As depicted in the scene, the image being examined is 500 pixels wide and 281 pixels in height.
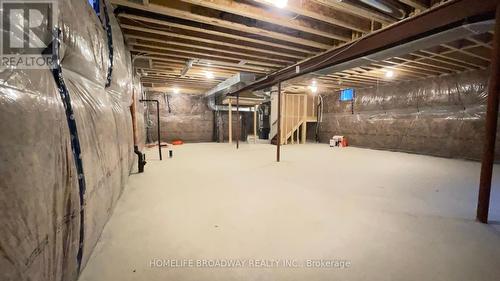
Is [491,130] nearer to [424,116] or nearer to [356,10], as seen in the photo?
[356,10]

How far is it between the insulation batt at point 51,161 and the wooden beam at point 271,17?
1.16 m

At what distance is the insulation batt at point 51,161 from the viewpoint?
59 cm

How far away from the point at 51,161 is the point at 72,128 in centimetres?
23

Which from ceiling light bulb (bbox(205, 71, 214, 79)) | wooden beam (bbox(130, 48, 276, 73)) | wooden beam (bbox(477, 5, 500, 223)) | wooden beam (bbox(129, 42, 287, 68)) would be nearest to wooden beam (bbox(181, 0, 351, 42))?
wooden beam (bbox(129, 42, 287, 68))

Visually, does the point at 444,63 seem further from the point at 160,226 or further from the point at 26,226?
the point at 26,226

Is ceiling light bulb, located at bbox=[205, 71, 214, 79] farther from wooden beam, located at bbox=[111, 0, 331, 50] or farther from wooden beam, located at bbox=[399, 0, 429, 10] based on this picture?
wooden beam, located at bbox=[399, 0, 429, 10]

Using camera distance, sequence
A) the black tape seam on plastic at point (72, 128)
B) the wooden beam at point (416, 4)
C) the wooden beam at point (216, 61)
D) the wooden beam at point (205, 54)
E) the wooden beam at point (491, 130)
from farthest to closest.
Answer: the wooden beam at point (216, 61) → the wooden beam at point (205, 54) → the wooden beam at point (416, 4) → the wooden beam at point (491, 130) → the black tape seam on plastic at point (72, 128)

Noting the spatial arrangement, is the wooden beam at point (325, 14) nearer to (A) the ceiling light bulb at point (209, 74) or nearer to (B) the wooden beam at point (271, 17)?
(B) the wooden beam at point (271, 17)

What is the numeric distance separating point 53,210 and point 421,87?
714 centimetres

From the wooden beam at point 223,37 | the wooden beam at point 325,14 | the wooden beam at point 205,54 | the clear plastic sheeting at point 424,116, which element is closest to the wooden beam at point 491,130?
the wooden beam at point 325,14

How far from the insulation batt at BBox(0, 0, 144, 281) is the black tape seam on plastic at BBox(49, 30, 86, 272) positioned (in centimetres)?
3

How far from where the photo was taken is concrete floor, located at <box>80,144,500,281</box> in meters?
1.16

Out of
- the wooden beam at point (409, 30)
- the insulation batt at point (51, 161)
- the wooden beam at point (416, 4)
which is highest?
the wooden beam at point (416, 4)

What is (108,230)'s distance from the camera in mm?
1531
